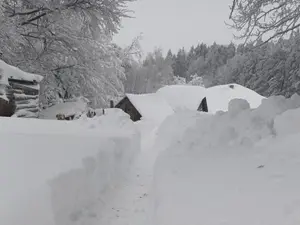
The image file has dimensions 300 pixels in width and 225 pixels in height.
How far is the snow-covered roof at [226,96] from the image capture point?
114 ft

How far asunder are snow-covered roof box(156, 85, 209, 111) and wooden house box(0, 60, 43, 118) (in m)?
25.5

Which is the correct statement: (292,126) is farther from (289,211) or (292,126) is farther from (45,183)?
(45,183)

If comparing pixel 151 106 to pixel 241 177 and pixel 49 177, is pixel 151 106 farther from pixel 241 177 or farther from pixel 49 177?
pixel 241 177

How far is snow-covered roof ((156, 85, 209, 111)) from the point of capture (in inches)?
1268

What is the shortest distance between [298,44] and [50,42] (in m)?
6.83

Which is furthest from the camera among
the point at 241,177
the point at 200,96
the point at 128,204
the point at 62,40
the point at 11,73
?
the point at 200,96

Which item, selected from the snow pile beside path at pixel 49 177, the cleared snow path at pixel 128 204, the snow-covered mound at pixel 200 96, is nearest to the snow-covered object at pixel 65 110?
the cleared snow path at pixel 128 204

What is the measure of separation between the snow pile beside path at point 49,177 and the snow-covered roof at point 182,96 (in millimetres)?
27375

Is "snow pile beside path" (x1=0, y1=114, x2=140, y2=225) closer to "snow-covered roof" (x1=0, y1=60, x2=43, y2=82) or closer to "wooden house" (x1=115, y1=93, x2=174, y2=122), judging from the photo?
"snow-covered roof" (x1=0, y1=60, x2=43, y2=82)

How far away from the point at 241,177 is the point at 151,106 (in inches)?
1051

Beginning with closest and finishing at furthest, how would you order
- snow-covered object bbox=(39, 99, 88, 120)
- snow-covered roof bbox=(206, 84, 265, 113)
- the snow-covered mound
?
snow-covered object bbox=(39, 99, 88, 120), the snow-covered mound, snow-covered roof bbox=(206, 84, 265, 113)

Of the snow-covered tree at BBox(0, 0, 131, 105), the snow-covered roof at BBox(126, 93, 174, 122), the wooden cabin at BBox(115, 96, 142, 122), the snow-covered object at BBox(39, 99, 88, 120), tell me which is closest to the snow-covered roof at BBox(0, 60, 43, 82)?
the snow-covered tree at BBox(0, 0, 131, 105)

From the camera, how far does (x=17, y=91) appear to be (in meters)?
6.17

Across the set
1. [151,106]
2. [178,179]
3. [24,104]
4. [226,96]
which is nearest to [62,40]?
[24,104]
